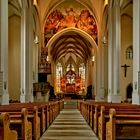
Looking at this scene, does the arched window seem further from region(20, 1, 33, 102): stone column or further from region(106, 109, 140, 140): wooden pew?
region(106, 109, 140, 140): wooden pew

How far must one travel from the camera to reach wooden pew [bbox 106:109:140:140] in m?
6.08

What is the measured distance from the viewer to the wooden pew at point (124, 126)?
608 cm

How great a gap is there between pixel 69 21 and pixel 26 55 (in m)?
11.8

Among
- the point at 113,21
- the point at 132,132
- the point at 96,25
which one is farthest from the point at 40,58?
the point at 132,132

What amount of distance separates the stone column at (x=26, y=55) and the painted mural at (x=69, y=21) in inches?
371

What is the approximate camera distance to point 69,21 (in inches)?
1283

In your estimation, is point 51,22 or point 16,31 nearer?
point 16,31

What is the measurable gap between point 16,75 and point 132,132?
2011 centimetres

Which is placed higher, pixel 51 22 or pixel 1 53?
pixel 51 22

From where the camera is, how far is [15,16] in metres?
26.0

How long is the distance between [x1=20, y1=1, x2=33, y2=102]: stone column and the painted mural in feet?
30.9

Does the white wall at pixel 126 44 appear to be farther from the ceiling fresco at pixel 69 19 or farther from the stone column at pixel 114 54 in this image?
the stone column at pixel 114 54

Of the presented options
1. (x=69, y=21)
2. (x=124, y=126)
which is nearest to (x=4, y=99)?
(x=124, y=126)

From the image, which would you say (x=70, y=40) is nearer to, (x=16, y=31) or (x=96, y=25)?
(x=96, y=25)
